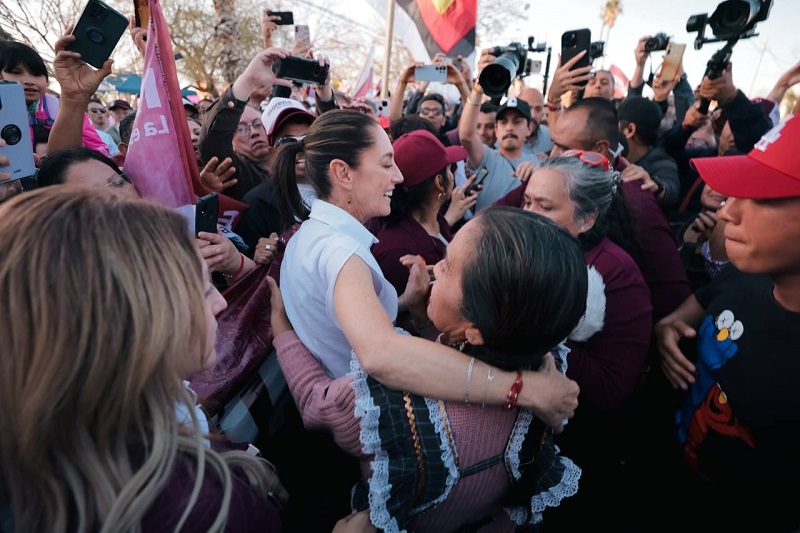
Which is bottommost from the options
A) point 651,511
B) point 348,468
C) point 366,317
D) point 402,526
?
point 651,511

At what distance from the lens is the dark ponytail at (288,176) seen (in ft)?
6.81

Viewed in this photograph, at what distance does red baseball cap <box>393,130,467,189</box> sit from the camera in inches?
96.2

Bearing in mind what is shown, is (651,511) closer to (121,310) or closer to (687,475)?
(687,475)

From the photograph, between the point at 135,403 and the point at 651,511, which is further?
the point at 651,511

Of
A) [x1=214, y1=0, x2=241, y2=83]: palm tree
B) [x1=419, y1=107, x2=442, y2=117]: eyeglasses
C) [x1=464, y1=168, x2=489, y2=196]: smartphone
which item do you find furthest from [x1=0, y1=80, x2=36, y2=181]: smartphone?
[x1=214, y1=0, x2=241, y2=83]: palm tree

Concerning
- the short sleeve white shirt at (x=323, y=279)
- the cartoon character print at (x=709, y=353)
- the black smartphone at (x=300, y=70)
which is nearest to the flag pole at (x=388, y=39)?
the black smartphone at (x=300, y=70)

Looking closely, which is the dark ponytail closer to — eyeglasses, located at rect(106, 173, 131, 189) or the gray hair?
eyeglasses, located at rect(106, 173, 131, 189)

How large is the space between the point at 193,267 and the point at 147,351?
181mm

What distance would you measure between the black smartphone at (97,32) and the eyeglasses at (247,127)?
1.39 meters

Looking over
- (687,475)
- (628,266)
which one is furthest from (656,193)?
(687,475)

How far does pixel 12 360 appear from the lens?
26.0 inches

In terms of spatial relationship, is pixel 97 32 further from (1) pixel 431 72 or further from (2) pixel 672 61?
(2) pixel 672 61

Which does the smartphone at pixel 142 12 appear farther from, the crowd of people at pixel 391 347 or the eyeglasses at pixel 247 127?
the eyeglasses at pixel 247 127

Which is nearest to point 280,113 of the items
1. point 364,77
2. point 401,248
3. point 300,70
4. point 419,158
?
point 300,70
